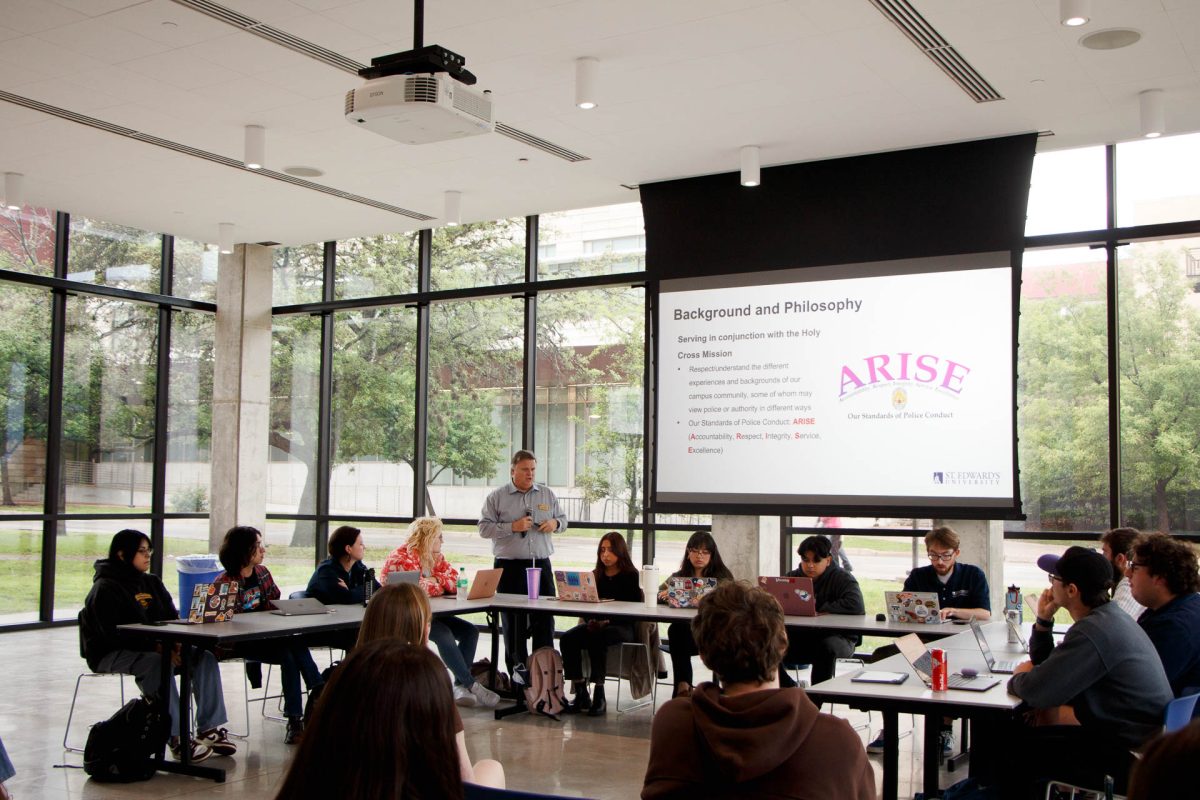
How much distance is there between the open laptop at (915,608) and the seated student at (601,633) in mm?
1583

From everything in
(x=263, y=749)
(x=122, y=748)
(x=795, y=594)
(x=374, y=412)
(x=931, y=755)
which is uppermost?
(x=374, y=412)

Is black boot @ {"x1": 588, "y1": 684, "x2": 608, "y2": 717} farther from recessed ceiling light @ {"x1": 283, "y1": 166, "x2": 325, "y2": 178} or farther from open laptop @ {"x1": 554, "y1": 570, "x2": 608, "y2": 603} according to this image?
recessed ceiling light @ {"x1": 283, "y1": 166, "x2": 325, "y2": 178}

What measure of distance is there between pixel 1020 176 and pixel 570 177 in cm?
292

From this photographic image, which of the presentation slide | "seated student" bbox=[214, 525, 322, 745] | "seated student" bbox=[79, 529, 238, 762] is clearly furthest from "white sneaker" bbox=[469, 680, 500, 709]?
the presentation slide

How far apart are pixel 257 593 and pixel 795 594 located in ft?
9.26

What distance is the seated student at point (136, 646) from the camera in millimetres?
5207

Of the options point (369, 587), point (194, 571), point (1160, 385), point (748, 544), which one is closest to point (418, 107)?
point (369, 587)

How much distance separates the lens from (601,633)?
6.49m

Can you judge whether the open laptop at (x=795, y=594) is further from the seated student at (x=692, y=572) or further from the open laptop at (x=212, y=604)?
the open laptop at (x=212, y=604)

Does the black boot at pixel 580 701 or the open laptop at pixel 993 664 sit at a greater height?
the open laptop at pixel 993 664

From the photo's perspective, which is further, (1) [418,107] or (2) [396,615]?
(1) [418,107]

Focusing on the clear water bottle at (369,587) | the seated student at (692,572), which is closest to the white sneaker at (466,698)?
the clear water bottle at (369,587)

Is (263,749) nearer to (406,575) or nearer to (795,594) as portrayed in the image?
(406,575)

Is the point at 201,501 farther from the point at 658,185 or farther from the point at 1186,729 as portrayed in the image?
the point at 1186,729
